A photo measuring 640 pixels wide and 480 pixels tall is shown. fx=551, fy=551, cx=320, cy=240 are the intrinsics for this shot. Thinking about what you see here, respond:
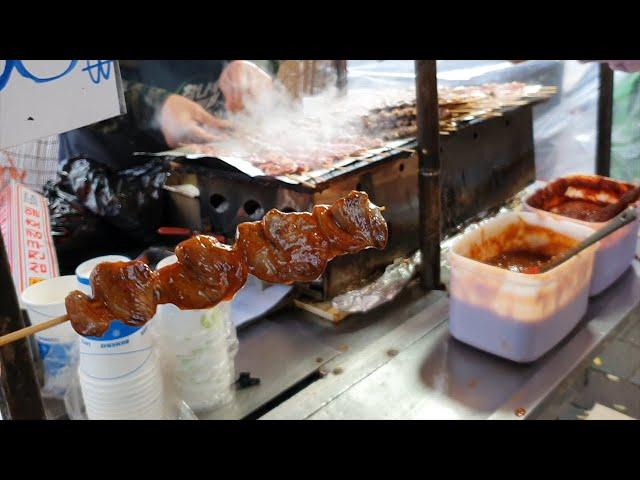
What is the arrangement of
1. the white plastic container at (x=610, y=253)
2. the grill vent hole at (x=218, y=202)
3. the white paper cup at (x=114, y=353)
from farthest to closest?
1. the grill vent hole at (x=218, y=202)
2. the white plastic container at (x=610, y=253)
3. the white paper cup at (x=114, y=353)

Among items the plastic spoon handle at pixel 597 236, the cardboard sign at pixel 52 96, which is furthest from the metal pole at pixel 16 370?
the plastic spoon handle at pixel 597 236

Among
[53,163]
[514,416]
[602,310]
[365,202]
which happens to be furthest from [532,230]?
[53,163]

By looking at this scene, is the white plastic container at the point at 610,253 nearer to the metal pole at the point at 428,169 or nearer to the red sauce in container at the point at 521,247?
the red sauce in container at the point at 521,247

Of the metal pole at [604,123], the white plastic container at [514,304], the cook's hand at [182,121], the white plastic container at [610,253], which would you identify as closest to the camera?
the white plastic container at [514,304]

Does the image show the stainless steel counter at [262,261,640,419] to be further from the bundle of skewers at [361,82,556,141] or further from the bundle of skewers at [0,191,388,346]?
the bundle of skewers at [361,82,556,141]

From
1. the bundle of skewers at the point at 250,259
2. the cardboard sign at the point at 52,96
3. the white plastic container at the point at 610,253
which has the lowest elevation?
the white plastic container at the point at 610,253

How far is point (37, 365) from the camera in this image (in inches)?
82.5

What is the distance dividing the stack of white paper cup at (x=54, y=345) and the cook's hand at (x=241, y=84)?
282 centimetres

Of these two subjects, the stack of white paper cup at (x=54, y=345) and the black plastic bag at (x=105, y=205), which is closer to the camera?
the stack of white paper cup at (x=54, y=345)

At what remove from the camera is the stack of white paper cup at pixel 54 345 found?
1.93 metres

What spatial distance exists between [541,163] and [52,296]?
5.03 m

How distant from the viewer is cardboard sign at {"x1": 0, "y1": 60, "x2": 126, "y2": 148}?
1203 millimetres

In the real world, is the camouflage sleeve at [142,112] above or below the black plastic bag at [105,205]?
above

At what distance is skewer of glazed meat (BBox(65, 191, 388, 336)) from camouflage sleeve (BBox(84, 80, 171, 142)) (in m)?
3.10
